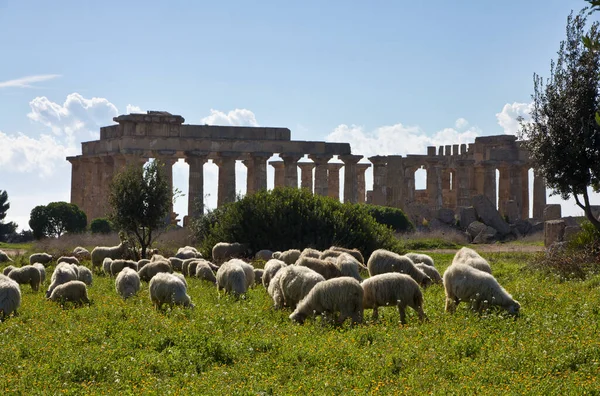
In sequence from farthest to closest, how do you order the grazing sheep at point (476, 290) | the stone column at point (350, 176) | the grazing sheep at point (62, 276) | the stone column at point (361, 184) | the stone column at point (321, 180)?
the stone column at point (361, 184)
the stone column at point (321, 180)
the stone column at point (350, 176)
the grazing sheep at point (62, 276)
the grazing sheep at point (476, 290)

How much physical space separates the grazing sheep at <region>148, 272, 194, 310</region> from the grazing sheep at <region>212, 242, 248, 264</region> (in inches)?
488

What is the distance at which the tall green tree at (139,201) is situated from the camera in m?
33.2

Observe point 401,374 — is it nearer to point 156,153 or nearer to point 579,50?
point 579,50

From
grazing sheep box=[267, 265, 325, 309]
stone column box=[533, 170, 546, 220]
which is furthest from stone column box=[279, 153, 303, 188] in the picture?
grazing sheep box=[267, 265, 325, 309]

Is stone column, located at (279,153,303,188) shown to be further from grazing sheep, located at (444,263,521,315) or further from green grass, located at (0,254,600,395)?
grazing sheep, located at (444,263,521,315)

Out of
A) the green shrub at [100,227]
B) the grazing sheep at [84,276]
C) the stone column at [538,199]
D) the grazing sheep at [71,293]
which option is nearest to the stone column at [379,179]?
the stone column at [538,199]

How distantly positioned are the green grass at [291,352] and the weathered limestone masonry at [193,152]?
36432 millimetres

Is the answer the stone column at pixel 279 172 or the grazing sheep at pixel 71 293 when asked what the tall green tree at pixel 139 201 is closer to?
the grazing sheep at pixel 71 293

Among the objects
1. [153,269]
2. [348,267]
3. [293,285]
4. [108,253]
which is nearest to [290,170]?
[108,253]

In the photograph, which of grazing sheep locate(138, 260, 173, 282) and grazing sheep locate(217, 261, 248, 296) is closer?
grazing sheep locate(217, 261, 248, 296)

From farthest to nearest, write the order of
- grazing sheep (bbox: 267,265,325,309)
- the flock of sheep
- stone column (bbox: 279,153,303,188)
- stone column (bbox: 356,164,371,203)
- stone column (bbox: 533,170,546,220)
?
stone column (bbox: 356,164,371,203)
stone column (bbox: 533,170,546,220)
stone column (bbox: 279,153,303,188)
grazing sheep (bbox: 267,265,325,309)
the flock of sheep

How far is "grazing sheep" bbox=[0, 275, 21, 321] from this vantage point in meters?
17.0

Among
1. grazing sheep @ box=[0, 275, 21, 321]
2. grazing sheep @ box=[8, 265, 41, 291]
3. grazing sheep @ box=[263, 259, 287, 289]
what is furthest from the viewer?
grazing sheep @ box=[8, 265, 41, 291]

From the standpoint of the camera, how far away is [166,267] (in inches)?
931
